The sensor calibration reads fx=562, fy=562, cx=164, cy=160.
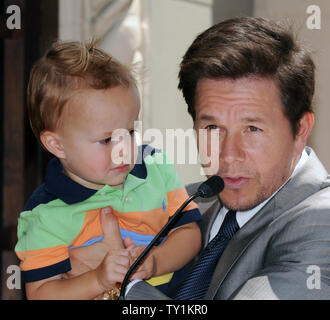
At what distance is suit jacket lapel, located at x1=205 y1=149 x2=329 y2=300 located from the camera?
42.2 inches

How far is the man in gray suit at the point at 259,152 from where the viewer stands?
1009 millimetres

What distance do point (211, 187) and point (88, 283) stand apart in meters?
0.29

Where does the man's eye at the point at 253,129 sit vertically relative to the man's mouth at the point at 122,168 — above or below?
above

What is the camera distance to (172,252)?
3.82ft

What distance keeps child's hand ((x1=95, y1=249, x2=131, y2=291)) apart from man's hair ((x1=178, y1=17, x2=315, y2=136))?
0.39 metres

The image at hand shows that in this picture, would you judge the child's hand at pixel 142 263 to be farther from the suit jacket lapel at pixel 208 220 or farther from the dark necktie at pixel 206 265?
the suit jacket lapel at pixel 208 220

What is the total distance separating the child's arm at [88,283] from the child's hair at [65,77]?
0.29 m

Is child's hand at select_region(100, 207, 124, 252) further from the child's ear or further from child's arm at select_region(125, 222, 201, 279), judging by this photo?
the child's ear

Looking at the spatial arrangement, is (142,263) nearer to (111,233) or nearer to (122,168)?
(111,233)

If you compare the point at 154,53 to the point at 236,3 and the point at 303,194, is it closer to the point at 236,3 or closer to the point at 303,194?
the point at 236,3

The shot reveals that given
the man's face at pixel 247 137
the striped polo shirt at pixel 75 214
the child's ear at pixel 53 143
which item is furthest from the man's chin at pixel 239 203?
the child's ear at pixel 53 143

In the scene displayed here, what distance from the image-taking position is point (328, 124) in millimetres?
1662

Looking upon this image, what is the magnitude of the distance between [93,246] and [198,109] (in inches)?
13.7
